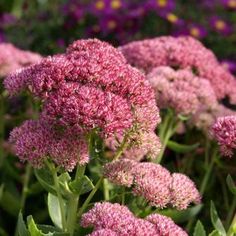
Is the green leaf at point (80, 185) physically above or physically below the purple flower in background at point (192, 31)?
above

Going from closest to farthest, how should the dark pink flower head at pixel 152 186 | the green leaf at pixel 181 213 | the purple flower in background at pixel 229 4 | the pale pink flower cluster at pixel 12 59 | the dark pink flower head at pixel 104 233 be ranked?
the dark pink flower head at pixel 104 233 < the dark pink flower head at pixel 152 186 < the green leaf at pixel 181 213 < the pale pink flower cluster at pixel 12 59 < the purple flower in background at pixel 229 4

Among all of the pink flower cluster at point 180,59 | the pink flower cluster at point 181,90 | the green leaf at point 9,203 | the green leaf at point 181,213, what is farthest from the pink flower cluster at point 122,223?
the pink flower cluster at point 180,59

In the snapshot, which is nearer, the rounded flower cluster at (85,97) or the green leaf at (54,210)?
the rounded flower cluster at (85,97)

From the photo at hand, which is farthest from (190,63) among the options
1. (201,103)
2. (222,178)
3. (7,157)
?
(7,157)

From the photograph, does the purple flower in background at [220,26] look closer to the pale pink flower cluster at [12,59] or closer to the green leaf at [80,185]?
the pale pink flower cluster at [12,59]

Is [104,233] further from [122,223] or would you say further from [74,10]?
[74,10]

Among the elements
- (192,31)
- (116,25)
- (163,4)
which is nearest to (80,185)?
(116,25)

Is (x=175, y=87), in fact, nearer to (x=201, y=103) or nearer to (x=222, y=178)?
(x=201, y=103)
